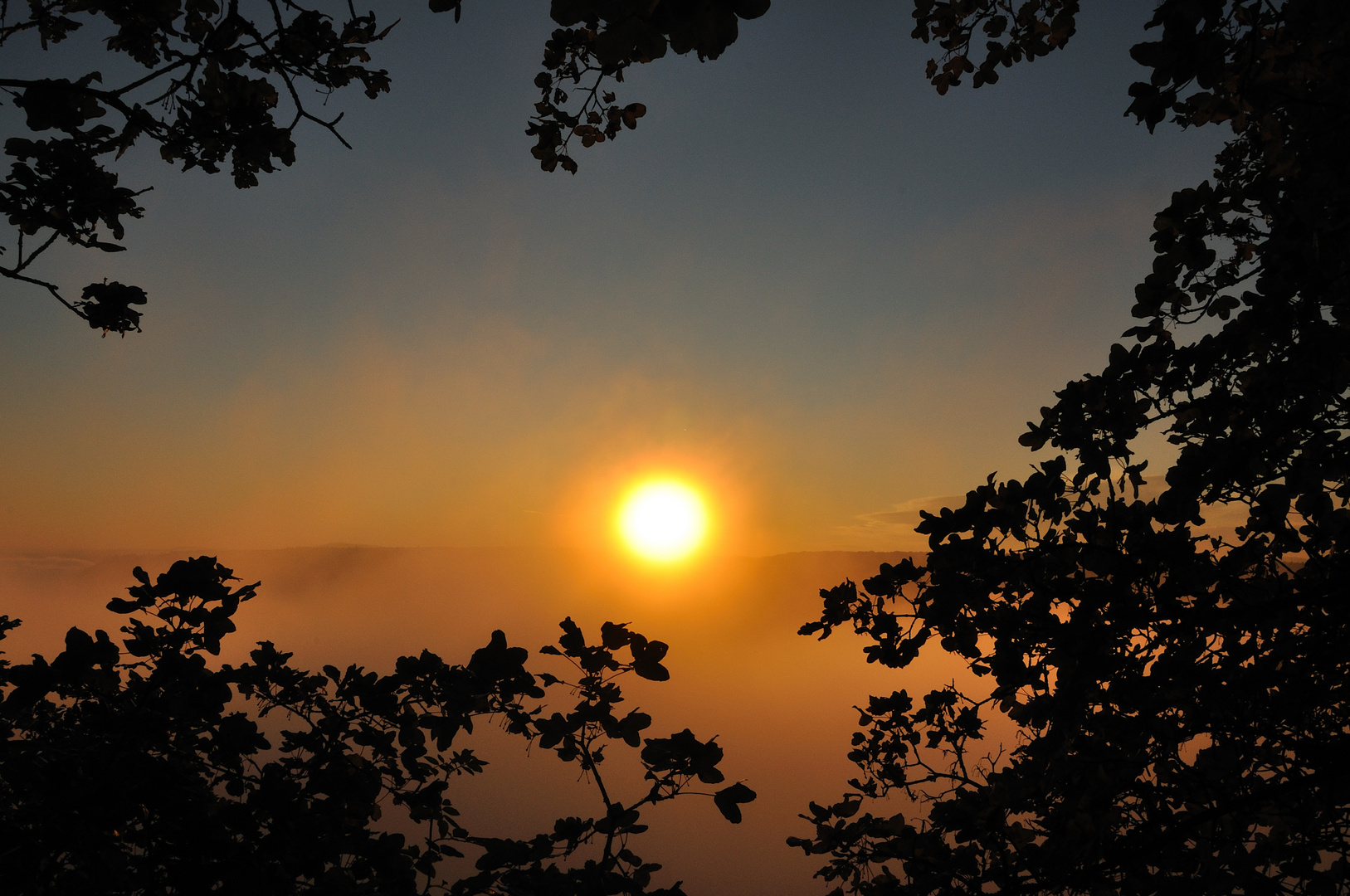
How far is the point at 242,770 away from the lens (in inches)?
93.4

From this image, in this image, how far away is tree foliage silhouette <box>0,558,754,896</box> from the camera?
1.72 metres

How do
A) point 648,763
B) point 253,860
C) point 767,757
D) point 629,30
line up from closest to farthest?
point 629,30, point 648,763, point 253,860, point 767,757

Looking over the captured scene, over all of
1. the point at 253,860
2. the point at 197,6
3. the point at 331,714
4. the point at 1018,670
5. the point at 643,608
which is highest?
the point at 643,608

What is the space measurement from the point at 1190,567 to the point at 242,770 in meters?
4.01

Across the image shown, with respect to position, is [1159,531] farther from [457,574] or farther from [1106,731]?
[457,574]

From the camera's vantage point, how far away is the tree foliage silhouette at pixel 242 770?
5.64ft

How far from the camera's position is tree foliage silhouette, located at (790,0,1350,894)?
1.96 metres

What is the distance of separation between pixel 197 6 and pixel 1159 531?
4869 mm

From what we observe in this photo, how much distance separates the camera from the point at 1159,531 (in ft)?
8.08

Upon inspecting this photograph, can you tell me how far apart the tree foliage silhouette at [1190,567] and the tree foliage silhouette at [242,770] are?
1497 mm

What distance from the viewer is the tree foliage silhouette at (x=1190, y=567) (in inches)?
77.3

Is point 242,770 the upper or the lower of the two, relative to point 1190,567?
lower

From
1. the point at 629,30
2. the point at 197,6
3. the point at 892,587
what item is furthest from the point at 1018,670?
the point at 197,6

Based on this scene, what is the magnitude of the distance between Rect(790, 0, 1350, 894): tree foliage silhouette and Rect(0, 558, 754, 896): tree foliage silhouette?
150 centimetres
